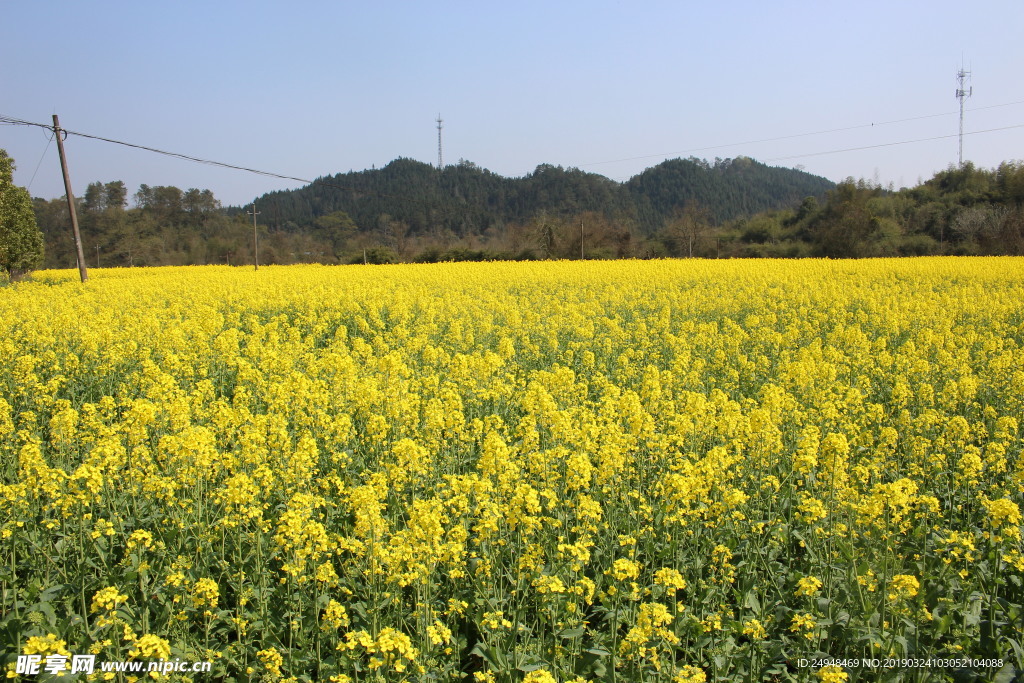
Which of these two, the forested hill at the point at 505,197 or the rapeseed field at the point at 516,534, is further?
the forested hill at the point at 505,197

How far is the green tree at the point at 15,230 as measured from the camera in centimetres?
3541

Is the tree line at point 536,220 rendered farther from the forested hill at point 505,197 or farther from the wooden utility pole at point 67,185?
the wooden utility pole at point 67,185

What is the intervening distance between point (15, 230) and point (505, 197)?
6657 cm

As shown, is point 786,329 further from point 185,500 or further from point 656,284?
point 185,500

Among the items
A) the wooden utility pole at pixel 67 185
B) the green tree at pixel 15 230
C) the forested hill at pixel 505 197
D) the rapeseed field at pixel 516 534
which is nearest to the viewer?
the rapeseed field at pixel 516 534

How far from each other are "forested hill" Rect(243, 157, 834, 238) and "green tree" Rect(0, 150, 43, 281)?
131 feet

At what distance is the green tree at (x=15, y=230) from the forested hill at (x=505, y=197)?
39845 mm

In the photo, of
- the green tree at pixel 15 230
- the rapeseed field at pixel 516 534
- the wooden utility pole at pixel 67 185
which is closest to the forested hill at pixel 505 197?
the green tree at pixel 15 230

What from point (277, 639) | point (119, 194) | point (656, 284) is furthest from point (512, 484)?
point (119, 194)

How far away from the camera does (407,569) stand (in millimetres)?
3467

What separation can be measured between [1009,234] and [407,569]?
51034 mm

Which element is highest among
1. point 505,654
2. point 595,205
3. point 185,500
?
point 595,205

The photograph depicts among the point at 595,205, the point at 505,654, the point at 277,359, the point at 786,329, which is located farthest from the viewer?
the point at 595,205

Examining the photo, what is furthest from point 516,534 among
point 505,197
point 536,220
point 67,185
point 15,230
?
point 505,197
